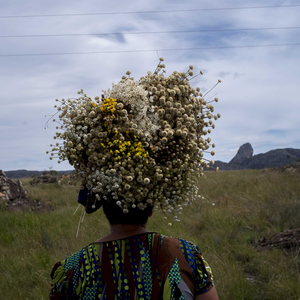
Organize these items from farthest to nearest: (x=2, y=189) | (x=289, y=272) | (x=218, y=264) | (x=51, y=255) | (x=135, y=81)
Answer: (x=2, y=189), (x=51, y=255), (x=218, y=264), (x=289, y=272), (x=135, y=81)

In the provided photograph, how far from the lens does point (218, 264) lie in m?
4.71

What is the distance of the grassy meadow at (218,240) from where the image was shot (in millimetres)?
4234

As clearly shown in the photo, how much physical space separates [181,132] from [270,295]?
3.08 m

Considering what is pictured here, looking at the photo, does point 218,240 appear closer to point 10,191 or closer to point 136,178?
point 136,178

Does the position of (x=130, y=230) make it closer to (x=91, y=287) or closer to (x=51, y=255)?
(x=91, y=287)

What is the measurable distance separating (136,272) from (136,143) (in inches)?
28.1

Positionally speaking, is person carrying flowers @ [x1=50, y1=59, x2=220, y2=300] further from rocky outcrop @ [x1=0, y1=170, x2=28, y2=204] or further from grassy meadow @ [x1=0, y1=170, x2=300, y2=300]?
rocky outcrop @ [x1=0, y1=170, x2=28, y2=204]

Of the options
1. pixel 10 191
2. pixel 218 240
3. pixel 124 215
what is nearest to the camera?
pixel 124 215

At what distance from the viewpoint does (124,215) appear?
1813mm

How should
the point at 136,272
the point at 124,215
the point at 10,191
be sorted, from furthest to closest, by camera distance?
the point at 10,191 → the point at 124,215 → the point at 136,272

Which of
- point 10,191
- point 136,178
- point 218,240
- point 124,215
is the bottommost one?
point 218,240

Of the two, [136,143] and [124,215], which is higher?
[136,143]

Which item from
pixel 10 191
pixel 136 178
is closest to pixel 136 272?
pixel 136 178

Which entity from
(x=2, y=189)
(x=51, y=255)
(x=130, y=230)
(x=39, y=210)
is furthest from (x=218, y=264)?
(x=2, y=189)
